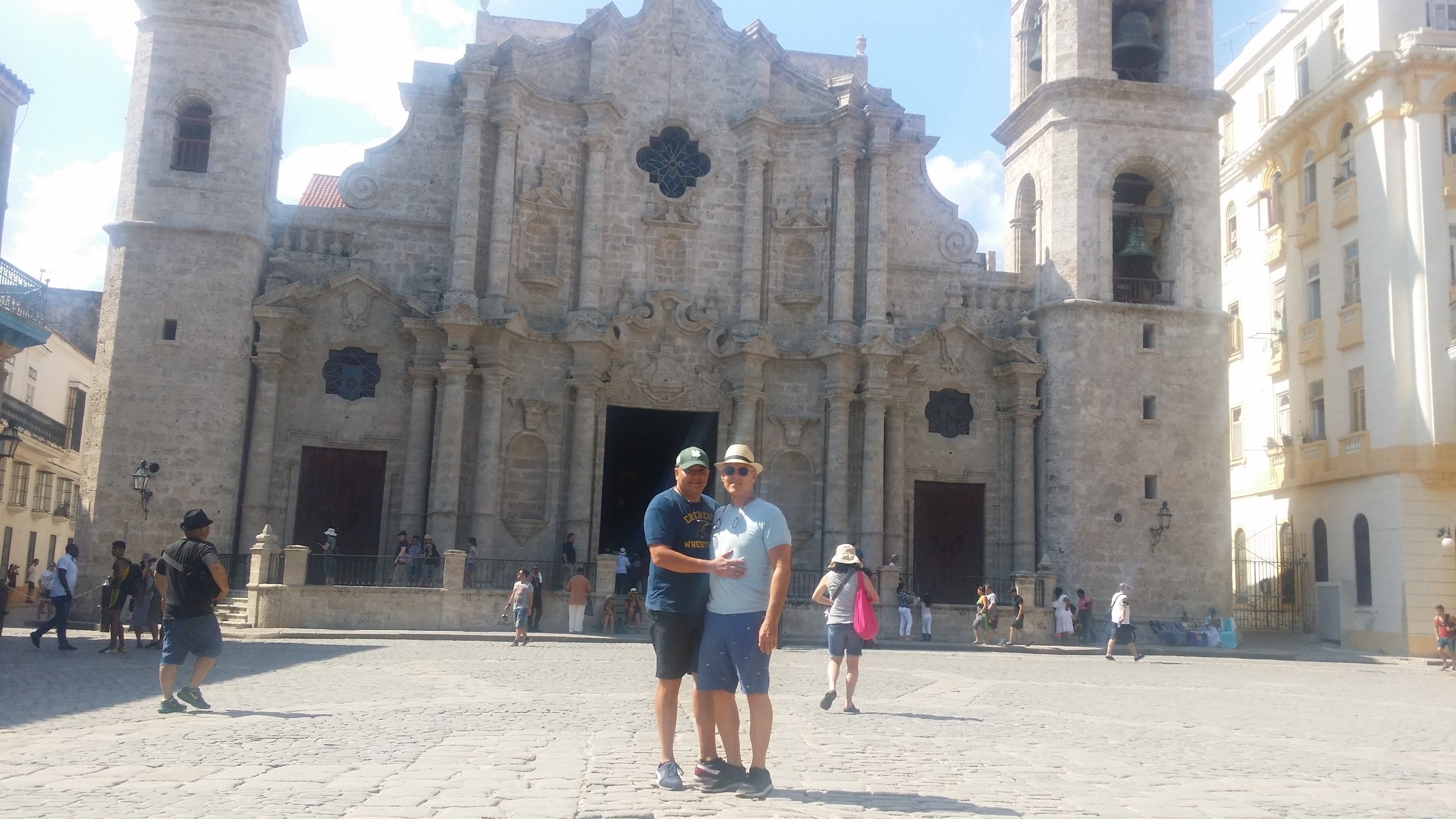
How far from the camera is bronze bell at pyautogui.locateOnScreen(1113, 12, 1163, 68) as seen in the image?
2798 centimetres

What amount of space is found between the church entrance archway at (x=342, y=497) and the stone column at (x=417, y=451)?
70 cm

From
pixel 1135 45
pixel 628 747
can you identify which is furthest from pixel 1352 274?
pixel 628 747

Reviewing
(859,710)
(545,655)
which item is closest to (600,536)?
(545,655)

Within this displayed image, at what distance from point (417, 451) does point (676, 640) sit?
64.0ft

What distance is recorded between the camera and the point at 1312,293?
3058 centimetres

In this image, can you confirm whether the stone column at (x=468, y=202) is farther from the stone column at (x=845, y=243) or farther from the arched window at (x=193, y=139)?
the stone column at (x=845, y=243)

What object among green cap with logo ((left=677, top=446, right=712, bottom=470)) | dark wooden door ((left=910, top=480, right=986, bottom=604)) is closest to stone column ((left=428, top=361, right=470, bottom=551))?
dark wooden door ((left=910, top=480, right=986, bottom=604))

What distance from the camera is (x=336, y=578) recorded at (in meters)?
23.9

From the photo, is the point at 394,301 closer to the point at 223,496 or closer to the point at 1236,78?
the point at 223,496

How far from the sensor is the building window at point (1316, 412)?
2983 cm

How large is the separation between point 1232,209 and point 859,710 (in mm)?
29117

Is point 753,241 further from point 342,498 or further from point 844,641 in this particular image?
point 844,641

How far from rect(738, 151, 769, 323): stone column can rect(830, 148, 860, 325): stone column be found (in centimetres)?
164

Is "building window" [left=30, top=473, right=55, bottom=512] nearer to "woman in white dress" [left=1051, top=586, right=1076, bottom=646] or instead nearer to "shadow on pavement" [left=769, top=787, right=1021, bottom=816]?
"woman in white dress" [left=1051, top=586, right=1076, bottom=646]
